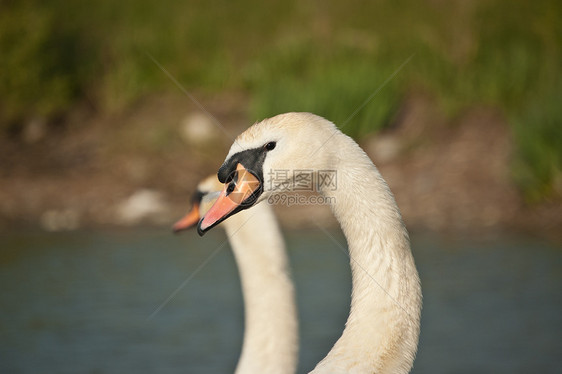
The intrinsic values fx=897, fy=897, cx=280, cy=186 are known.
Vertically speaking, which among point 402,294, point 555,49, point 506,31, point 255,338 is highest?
point 506,31

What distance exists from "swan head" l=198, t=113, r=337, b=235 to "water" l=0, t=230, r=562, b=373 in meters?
4.02

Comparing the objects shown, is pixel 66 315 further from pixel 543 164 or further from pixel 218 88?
pixel 218 88

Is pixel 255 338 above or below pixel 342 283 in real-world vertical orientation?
below

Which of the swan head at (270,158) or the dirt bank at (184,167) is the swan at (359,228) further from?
the dirt bank at (184,167)

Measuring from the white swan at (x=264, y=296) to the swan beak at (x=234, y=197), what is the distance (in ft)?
4.58

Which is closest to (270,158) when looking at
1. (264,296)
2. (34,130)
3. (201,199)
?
(264,296)

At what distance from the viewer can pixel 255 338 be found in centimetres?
435

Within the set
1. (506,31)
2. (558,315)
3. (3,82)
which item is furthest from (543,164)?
(3,82)

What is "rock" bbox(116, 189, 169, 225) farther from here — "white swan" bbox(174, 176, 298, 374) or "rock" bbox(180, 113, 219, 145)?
"white swan" bbox(174, 176, 298, 374)

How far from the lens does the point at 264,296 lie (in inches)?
178

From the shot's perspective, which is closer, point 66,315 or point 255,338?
point 255,338

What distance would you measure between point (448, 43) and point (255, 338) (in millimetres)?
10815

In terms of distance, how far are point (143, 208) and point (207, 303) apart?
3289 mm

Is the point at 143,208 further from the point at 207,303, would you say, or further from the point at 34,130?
the point at 207,303
